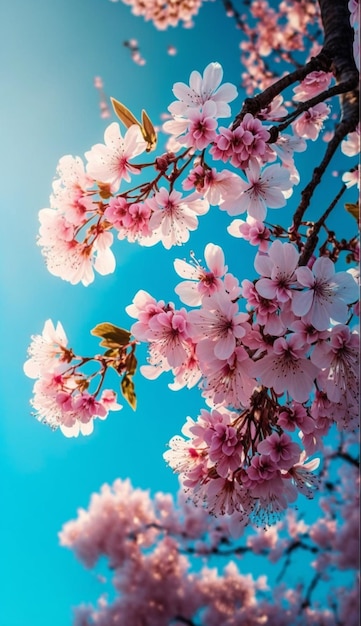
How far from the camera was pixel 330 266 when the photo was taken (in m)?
0.88

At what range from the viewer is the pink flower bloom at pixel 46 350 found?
1138mm

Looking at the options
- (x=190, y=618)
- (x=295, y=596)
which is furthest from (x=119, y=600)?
(x=295, y=596)

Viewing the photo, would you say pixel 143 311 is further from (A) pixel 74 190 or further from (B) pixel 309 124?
(B) pixel 309 124

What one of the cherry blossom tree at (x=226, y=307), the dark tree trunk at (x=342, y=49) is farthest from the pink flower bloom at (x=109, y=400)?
the dark tree trunk at (x=342, y=49)

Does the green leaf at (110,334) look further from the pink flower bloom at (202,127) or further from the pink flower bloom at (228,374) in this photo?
the pink flower bloom at (202,127)

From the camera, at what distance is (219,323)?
0.89 meters

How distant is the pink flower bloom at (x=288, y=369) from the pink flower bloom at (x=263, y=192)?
276 mm

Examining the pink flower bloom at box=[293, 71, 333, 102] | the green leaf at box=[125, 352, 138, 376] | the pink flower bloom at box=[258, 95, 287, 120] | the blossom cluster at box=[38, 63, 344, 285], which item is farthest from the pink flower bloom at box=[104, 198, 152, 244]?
the pink flower bloom at box=[293, 71, 333, 102]

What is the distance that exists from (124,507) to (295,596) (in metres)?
2.25

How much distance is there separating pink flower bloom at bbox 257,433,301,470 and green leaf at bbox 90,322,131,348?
0.37m

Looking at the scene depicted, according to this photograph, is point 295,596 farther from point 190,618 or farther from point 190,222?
point 190,222

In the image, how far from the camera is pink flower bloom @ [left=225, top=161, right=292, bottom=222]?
1.00 meters

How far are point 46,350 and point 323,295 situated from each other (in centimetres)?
60

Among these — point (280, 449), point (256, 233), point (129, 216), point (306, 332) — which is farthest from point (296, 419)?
point (129, 216)
